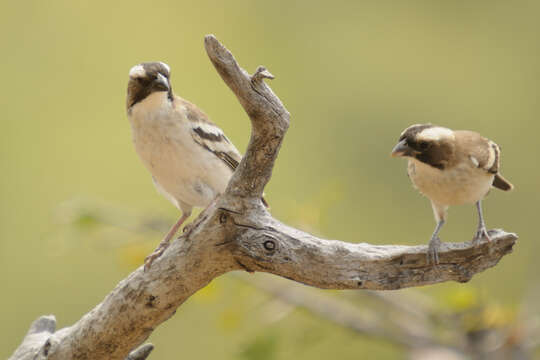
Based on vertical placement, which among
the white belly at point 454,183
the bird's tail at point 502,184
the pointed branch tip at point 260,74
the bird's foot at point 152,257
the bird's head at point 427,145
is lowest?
the bird's foot at point 152,257

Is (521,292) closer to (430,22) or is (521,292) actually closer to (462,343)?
(462,343)

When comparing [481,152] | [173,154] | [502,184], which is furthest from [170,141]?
[502,184]

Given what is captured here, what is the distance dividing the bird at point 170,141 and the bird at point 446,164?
0.61m

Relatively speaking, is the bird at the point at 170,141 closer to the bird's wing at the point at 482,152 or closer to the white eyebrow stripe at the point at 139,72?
the white eyebrow stripe at the point at 139,72

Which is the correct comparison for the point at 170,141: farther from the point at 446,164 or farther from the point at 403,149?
the point at 446,164

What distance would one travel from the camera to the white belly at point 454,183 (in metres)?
1.95

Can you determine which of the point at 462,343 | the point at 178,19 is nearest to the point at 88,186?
the point at 178,19

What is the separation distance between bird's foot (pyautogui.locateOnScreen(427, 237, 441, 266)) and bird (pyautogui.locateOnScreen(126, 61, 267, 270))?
28.9 inches

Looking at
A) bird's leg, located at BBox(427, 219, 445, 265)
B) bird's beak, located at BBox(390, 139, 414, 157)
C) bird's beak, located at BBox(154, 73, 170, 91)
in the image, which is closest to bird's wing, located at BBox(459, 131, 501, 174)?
bird's beak, located at BBox(390, 139, 414, 157)

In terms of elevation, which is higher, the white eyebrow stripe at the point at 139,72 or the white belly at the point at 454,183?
the white belly at the point at 454,183

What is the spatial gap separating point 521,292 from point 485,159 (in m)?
3.31

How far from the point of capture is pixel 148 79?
208 cm

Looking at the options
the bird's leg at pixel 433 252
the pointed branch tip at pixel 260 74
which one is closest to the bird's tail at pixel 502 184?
the bird's leg at pixel 433 252

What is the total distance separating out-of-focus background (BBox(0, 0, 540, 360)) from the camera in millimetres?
4820
